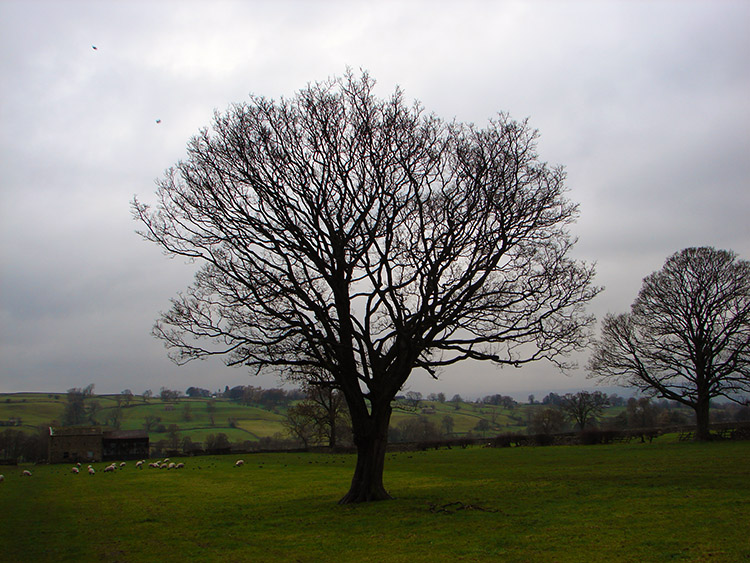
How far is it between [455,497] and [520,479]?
622 cm

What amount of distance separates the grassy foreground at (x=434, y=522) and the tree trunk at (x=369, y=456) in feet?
2.77

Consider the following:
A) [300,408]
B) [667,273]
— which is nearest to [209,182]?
[667,273]

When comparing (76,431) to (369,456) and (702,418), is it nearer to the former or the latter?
(369,456)

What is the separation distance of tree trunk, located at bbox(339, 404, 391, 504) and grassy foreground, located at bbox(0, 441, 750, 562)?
0.85 m

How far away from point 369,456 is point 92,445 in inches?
3015

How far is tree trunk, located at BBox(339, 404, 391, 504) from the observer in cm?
1784

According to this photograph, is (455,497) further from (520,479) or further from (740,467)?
(740,467)

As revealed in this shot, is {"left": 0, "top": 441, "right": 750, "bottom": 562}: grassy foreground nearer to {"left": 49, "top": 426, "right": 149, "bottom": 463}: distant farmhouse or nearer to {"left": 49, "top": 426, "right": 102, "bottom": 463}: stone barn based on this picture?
{"left": 49, "top": 426, "right": 102, "bottom": 463}: stone barn

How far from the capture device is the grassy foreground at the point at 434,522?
10445mm

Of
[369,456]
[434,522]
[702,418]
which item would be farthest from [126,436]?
[434,522]

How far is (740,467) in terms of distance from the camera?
72.2 ft

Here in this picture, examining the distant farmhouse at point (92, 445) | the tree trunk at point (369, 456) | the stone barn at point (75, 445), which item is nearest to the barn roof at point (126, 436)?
the distant farmhouse at point (92, 445)

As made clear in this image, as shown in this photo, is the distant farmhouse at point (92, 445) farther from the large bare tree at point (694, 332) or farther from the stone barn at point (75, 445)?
the large bare tree at point (694, 332)

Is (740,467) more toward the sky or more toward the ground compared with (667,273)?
more toward the ground
